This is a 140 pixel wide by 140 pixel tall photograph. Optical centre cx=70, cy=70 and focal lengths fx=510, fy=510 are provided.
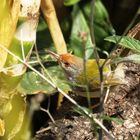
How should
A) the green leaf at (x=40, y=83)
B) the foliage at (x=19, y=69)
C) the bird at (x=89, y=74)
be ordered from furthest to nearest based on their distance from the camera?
1. the green leaf at (x=40, y=83)
2. the bird at (x=89, y=74)
3. the foliage at (x=19, y=69)

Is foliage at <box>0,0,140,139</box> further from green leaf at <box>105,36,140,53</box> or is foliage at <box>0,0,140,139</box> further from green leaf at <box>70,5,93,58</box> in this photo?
green leaf at <box>70,5,93,58</box>

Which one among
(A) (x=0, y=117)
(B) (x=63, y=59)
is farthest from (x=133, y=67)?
(A) (x=0, y=117)

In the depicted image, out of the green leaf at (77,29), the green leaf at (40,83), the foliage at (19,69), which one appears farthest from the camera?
the green leaf at (77,29)

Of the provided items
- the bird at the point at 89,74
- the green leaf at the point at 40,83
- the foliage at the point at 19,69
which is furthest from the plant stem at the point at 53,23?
the bird at the point at 89,74

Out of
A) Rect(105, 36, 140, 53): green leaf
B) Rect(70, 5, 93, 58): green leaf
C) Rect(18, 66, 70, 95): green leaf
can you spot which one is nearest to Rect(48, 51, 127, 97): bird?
Rect(18, 66, 70, 95): green leaf

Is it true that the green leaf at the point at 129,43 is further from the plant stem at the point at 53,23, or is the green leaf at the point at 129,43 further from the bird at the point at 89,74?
the plant stem at the point at 53,23

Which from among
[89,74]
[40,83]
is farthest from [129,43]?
[40,83]

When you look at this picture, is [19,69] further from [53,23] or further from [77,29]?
[77,29]
